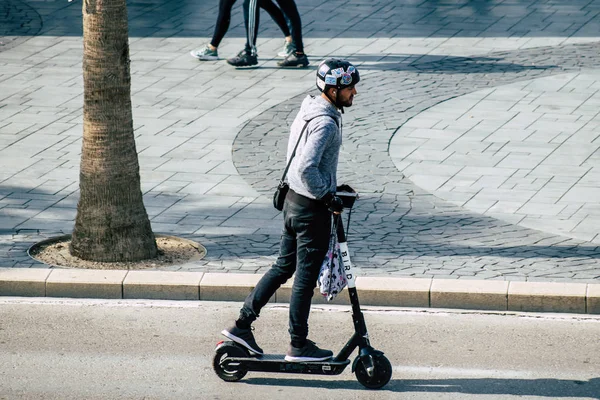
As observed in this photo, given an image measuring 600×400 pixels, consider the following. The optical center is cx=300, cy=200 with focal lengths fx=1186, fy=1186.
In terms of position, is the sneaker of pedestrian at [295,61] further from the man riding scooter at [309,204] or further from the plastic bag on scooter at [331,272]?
the plastic bag on scooter at [331,272]

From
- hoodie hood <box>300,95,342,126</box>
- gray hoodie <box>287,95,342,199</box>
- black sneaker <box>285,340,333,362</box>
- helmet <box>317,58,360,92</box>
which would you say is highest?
helmet <box>317,58,360,92</box>

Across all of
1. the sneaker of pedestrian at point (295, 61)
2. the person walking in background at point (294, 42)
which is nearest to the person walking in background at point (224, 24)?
the person walking in background at point (294, 42)

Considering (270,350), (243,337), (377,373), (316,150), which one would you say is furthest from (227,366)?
(316,150)

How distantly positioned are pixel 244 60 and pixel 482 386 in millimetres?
8969

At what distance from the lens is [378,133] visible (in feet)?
40.9

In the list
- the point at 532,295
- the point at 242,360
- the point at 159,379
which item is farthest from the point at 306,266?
the point at 532,295

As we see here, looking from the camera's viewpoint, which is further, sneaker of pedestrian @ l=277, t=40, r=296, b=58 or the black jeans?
sneaker of pedestrian @ l=277, t=40, r=296, b=58

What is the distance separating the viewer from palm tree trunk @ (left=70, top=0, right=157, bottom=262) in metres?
8.80

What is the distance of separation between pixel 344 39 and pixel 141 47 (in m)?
2.82

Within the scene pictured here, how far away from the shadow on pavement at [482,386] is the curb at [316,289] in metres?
1.22

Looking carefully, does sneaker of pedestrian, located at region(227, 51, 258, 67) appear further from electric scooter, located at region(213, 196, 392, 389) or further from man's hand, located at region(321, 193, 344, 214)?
man's hand, located at region(321, 193, 344, 214)


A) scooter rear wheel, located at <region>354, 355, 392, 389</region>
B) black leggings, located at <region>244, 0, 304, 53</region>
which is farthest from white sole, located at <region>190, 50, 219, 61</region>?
scooter rear wheel, located at <region>354, 355, 392, 389</region>

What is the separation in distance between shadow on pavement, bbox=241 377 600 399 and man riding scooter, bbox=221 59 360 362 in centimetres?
19

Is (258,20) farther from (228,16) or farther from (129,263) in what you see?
(129,263)
